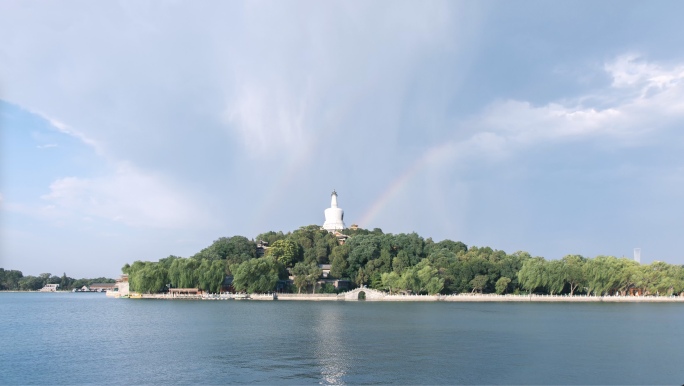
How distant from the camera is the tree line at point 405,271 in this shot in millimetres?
73812

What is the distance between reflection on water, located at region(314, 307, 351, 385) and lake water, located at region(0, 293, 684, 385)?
49 mm

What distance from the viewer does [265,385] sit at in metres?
20.9

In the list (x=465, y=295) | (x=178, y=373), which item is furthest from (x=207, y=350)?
(x=465, y=295)

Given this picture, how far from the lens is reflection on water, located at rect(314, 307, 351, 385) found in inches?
898

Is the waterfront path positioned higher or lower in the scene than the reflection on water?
higher

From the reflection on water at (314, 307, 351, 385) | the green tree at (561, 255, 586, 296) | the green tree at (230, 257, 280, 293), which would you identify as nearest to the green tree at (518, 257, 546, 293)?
the green tree at (561, 255, 586, 296)

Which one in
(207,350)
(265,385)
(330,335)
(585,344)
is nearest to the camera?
(265,385)

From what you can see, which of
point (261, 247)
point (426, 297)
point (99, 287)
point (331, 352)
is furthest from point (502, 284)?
point (99, 287)

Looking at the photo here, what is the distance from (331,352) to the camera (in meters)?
28.1

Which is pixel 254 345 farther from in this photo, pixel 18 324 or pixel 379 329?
pixel 18 324

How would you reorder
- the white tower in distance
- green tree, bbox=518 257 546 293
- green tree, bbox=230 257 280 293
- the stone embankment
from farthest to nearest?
the white tower in distance → the stone embankment → green tree, bbox=230 257 280 293 → green tree, bbox=518 257 546 293

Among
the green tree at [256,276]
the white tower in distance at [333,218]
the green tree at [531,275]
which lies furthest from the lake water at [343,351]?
the white tower in distance at [333,218]

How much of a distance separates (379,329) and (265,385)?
58.1 feet

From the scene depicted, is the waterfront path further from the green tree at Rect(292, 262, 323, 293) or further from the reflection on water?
the reflection on water
